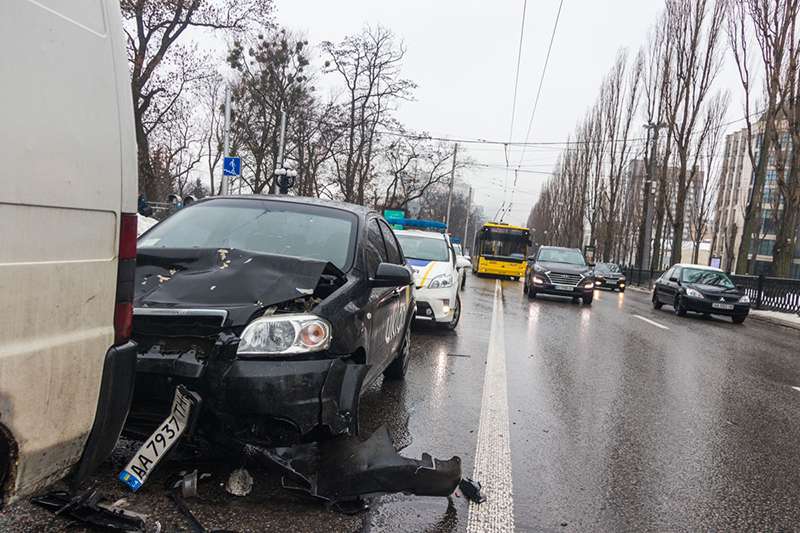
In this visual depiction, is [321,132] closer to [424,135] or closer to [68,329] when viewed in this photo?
[424,135]

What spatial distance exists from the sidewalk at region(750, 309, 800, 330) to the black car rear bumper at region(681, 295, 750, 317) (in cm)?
188

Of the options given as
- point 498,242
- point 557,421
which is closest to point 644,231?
point 498,242

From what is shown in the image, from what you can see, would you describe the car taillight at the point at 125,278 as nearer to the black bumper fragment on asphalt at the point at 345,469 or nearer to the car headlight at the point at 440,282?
the black bumper fragment on asphalt at the point at 345,469

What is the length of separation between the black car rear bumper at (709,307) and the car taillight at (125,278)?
16.7 m

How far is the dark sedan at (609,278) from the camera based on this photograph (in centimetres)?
3200

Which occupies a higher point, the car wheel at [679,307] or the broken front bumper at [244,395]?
the broken front bumper at [244,395]

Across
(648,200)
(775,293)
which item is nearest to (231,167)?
(775,293)

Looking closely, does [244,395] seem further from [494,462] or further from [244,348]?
[494,462]

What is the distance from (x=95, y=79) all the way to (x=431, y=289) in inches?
302

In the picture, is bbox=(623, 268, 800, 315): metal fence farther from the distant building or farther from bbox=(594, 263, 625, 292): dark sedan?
the distant building

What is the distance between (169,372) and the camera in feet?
9.38

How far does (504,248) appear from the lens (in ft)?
101

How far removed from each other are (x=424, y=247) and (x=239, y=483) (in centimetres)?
838

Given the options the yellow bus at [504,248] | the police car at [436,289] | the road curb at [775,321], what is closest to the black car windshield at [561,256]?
the road curb at [775,321]
